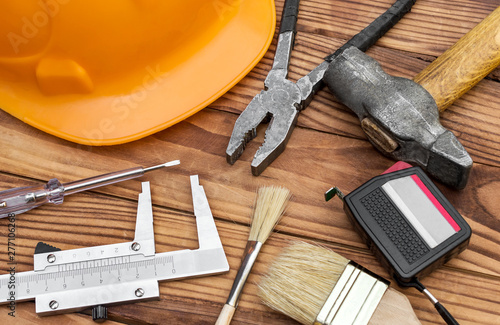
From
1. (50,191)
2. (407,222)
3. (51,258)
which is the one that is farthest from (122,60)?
(407,222)

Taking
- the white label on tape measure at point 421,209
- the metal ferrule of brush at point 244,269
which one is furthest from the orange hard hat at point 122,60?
the white label on tape measure at point 421,209

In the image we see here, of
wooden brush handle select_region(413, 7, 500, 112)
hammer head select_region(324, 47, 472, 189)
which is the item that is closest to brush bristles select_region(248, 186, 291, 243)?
hammer head select_region(324, 47, 472, 189)

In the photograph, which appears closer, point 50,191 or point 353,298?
point 353,298

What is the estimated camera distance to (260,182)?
1132 millimetres

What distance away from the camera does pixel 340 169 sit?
3.73 ft

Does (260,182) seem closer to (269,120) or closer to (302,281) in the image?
(269,120)

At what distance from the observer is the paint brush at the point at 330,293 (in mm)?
908

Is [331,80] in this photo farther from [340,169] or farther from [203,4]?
[203,4]

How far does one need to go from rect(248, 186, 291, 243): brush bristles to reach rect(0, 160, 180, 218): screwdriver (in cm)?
21

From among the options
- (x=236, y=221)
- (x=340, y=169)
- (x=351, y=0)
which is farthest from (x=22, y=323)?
(x=351, y=0)

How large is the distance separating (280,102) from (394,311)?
508mm

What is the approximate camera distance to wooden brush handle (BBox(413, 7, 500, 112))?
1094mm

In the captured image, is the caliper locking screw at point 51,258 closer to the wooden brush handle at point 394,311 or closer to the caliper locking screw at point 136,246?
the caliper locking screw at point 136,246

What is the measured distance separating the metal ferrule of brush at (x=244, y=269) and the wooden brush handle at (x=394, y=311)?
10.2 inches
